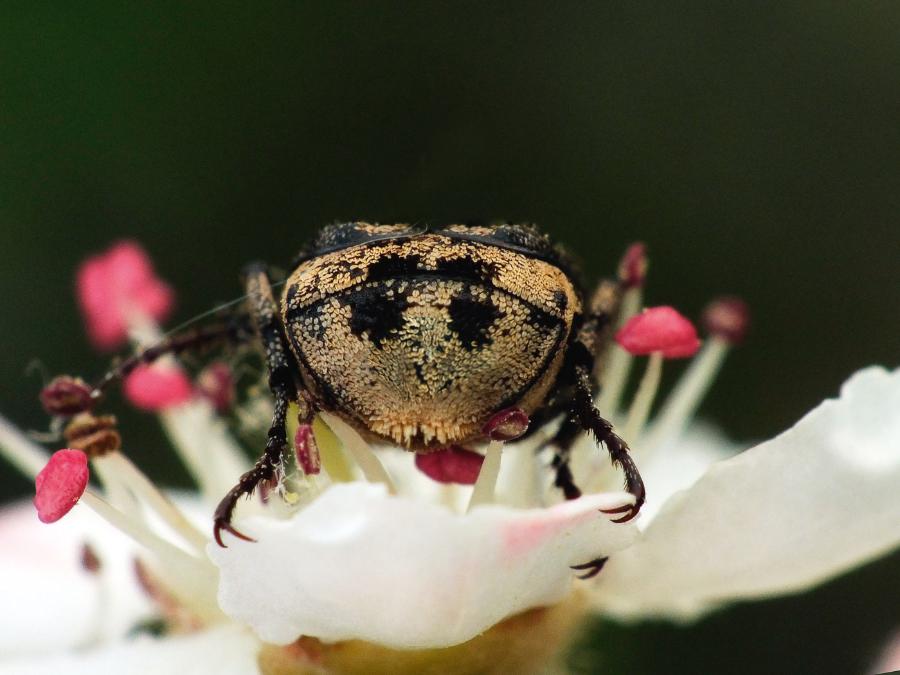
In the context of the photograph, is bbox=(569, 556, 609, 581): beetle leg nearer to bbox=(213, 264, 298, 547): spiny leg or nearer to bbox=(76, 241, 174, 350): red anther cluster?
bbox=(213, 264, 298, 547): spiny leg

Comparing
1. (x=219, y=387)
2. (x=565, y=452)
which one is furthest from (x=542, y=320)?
(x=219, y=387)

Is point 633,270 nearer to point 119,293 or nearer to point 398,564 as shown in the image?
point 398,564

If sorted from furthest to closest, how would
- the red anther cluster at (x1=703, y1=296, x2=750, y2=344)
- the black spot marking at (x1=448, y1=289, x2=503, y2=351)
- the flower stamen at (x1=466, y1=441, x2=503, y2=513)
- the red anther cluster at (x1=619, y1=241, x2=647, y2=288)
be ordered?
the red anther cluster at (x1=703, y1=296, x2=750, y2=344)
the red anther cluster at (x1=619, y1=241, x2=647, y2=288)
the flower stamen at (x1=466, y1=441, x2=503, y2=513)
the black spot marking at (x1=448, y1=289, x2=503, y2=351)

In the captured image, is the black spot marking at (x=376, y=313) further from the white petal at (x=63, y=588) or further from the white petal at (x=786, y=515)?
the white petal at (x=63, y=588)

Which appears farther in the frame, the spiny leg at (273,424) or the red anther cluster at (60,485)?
the red anther cluster at (60,485)

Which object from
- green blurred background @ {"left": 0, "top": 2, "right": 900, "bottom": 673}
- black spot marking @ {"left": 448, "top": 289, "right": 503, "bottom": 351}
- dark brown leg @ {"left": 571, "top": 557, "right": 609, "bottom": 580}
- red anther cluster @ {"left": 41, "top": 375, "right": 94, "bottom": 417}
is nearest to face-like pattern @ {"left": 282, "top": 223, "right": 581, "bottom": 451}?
black spot marking @ {"left": 448, "top": 289, "right": 503, "bottom": 351}

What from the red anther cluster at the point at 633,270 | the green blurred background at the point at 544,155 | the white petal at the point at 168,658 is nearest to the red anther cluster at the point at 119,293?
the green blurred background at the point at 544,155

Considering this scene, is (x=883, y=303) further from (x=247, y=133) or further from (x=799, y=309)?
(x=247, y=133)
